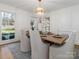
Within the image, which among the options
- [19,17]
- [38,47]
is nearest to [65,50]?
[38,47]

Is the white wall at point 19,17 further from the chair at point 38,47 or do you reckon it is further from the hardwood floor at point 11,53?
the chair at point 38,47

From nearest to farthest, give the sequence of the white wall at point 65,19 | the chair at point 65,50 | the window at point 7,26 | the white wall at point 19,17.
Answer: the chair at point 65,50
the window at point 7,26
the white wall at point 19,17
the white wall at point 65,19

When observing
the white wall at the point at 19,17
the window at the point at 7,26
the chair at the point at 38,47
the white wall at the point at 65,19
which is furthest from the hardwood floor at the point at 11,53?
the white wall at the point at 65,19

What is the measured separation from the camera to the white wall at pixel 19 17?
4.78m

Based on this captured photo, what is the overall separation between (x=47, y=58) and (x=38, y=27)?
4.18 m

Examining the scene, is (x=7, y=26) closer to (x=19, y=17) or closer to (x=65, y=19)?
(x=19, y=17)

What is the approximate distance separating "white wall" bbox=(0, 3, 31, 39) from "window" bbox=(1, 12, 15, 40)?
233 millimetres

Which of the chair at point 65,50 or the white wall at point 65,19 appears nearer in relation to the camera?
the chair at point 65,50

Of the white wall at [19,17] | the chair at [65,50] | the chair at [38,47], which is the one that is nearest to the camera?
the chair at [65,50]

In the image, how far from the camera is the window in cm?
457

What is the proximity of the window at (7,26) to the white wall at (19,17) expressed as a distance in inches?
9.2

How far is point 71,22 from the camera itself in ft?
17.3

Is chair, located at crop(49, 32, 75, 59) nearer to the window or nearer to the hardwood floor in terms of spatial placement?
the hardwood floor

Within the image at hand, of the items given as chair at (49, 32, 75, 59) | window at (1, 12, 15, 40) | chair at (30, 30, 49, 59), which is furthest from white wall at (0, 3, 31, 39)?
chair at (49, 32, 75, 59)
